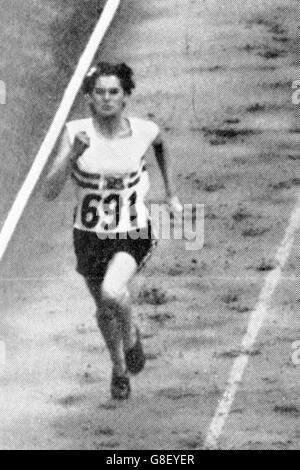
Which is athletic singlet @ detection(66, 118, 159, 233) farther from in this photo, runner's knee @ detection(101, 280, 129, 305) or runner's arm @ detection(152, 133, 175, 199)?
runner's knee @ detection(101, 280, 129, 305)

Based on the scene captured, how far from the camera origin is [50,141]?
8.12m

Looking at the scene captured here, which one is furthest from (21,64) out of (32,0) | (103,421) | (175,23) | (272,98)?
(103,421)

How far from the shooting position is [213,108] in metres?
8.30

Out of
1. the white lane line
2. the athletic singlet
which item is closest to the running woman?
the athletic singlet

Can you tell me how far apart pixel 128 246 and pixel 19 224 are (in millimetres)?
622

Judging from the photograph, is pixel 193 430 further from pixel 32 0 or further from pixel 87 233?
pixel 32 0

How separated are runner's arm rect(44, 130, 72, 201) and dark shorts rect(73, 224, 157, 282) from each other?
0.84 ft

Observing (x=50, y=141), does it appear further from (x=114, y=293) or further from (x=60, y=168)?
(x=114, y=293)

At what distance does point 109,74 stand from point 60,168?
22.8 inches

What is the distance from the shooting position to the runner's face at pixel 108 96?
8031mm

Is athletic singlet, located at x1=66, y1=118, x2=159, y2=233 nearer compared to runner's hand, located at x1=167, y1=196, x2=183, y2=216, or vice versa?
athletic singlet, located at x1=66, y1=118, x2=159, y2=233

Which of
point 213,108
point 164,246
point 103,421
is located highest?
point 213,108

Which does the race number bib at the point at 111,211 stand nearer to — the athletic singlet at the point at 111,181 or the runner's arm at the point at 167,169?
the athletic singlet at the point at 111,181

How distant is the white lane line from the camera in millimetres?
8014
